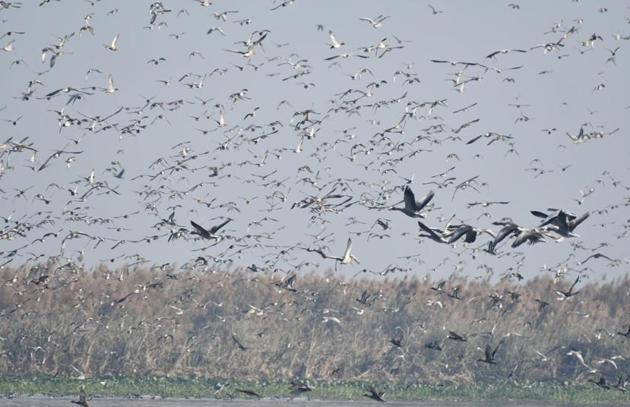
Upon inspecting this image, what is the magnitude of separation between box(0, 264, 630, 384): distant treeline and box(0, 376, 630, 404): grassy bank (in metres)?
1.26

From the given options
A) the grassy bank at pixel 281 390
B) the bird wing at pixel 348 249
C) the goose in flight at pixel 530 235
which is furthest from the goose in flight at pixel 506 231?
the grassy bank at pixel 281 390

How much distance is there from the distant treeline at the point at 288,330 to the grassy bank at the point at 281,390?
49.4 inches

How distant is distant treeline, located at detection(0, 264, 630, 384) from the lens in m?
48.8

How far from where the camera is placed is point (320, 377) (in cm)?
5081

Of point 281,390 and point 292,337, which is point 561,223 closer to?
point 281,390

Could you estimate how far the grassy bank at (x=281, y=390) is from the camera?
4541 cm

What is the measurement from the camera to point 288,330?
176ft

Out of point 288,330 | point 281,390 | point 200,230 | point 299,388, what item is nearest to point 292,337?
point 288,330

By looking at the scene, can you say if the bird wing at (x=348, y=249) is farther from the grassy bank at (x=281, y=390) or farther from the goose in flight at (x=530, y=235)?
the grassy bank at (x=281, y=390)

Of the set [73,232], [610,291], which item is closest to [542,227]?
[73,232]

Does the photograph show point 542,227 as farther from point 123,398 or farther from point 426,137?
point 123,398

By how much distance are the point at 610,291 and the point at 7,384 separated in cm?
3019

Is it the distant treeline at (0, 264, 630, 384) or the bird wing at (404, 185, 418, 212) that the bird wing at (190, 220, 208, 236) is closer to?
the bird wing at (404, 185, 418, 212)

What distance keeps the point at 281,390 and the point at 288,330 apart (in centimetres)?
626
